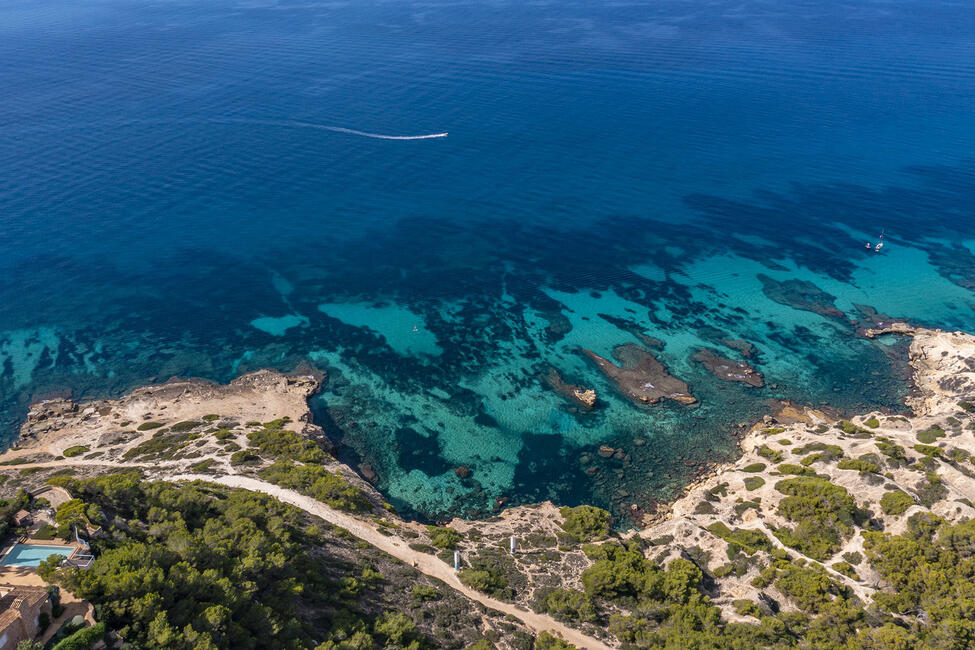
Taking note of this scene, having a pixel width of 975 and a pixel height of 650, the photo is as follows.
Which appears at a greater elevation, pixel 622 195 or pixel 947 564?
pixel 622 195

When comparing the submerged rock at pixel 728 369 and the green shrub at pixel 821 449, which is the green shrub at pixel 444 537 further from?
the submerged rock at pixel 728 369

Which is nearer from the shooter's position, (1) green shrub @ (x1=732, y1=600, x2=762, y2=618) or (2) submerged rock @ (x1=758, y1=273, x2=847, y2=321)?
(1) green shrub @ (x1=732, y1=600, x2=762, y2=618)

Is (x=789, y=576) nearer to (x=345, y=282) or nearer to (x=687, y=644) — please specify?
(x=687, y=644)

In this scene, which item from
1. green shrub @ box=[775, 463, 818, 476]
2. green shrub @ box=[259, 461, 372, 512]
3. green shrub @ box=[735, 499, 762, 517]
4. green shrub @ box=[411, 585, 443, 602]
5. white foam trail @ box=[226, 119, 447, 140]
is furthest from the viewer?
white foam trail @ box=[226, 119, 447, 140]

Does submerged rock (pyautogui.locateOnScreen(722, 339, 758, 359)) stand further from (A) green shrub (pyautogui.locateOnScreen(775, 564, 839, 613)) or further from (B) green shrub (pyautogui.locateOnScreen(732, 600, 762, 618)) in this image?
(B) green shrub (pyautogui.locateOnScreen(732, 600, 762, 618))

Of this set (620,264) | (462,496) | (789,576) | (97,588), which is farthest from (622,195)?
(97,588)

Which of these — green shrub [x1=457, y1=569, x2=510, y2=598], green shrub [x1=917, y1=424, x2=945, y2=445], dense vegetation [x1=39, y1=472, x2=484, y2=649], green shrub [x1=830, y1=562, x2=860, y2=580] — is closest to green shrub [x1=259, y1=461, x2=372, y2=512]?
dense vegetation [x1=39, y1=472, x2=484, y2=649]
